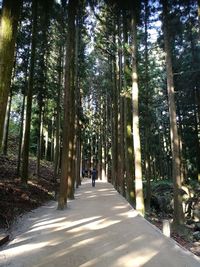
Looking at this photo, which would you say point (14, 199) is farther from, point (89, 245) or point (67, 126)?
point (89, 245)

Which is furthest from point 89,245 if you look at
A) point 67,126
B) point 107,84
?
point 107,84

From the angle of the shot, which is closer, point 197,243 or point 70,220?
point 70,220

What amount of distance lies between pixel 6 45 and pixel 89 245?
4878mm

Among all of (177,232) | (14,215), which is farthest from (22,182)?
(177,232)

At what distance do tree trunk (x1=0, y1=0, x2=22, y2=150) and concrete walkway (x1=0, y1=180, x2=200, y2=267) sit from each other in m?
2.70

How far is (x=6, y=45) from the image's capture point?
23.7ft

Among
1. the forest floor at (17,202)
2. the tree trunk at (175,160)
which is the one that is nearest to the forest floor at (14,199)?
the forest floor at (17,202)

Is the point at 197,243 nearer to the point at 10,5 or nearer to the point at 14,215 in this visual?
the point at 14,215

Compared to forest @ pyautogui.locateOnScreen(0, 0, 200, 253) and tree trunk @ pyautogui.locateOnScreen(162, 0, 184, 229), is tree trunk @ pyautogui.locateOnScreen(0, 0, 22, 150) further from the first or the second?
tree trunk @ pyautogui.locateOnScreen(162, 0, 184, 229)

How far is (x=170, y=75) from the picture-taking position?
15.4 m

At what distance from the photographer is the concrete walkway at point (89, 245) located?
19.9 feet

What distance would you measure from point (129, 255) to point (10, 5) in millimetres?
6160

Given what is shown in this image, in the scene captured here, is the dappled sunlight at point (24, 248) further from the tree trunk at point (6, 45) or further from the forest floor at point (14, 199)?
the tree trunk at point (6, 45)

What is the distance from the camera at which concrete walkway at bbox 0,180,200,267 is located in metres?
6.07
